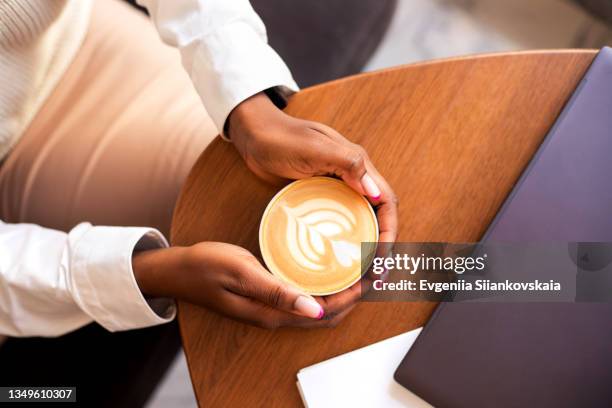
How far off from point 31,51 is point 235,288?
1.99ft

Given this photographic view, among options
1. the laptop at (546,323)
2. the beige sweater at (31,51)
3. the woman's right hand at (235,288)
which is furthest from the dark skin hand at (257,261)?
the beige sweater at (31,51)

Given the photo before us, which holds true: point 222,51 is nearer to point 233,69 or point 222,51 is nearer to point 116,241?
point 233,69

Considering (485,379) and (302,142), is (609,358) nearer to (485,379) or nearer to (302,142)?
(485,379)

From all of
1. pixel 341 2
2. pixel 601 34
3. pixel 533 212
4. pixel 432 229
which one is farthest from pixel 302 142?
pixel 601 34

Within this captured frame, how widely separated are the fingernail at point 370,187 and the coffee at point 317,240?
0.02 metres

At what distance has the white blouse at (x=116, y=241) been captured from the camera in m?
0.77

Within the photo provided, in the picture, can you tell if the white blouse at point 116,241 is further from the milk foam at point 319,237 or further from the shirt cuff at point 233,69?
the milk foam at point 319,237

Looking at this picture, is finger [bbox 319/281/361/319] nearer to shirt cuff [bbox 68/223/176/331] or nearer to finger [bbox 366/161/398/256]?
finger [bbox 366/161/398/256]

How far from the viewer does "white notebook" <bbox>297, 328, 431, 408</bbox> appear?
72 cm

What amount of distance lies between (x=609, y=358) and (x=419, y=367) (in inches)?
10.0

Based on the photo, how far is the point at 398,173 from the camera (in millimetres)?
784

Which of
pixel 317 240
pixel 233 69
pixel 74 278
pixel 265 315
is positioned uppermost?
pixel 233 69

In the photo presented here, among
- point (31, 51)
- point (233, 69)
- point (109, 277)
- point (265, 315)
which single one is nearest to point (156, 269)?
point (109, 277)

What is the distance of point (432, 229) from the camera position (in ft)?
2.51
